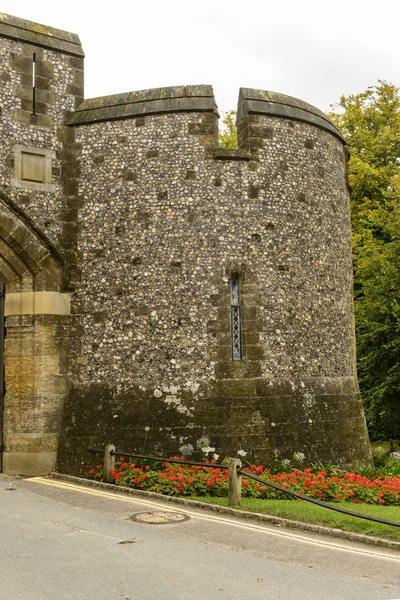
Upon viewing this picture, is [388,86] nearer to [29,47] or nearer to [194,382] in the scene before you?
[29,47]

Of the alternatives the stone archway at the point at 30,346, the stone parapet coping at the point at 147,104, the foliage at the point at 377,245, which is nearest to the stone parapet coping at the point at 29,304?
the stone archway at the point at 30,346

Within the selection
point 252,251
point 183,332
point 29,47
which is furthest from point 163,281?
point 29,47

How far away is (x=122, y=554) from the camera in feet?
20.7

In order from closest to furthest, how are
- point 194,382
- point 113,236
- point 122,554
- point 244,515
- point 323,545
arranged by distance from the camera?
point 122,554 → point 323,545 → point 244,515 → point 194,382 → point 113,236

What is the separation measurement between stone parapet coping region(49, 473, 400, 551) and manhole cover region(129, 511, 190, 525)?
0.63 metres

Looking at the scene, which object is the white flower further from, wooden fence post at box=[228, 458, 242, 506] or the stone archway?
the stone archway

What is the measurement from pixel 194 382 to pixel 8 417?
11.9 feet

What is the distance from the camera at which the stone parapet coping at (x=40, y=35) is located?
39.2 feet

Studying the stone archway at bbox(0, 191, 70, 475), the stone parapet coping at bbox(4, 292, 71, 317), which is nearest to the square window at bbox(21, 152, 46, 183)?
the stone archway at bbox(0, 191, 70, 475)

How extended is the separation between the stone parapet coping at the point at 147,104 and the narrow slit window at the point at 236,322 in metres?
3.59

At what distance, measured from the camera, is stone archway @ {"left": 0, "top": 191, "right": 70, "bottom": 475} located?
11234mm

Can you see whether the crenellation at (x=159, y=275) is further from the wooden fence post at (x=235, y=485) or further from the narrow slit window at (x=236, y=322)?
the wooden fence post at (x=235, y=485)

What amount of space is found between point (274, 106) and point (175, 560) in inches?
366

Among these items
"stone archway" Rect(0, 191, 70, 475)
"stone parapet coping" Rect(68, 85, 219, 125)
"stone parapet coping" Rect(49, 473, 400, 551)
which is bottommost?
"stone parapet coping" Rect(49, 473, 400, 551)
